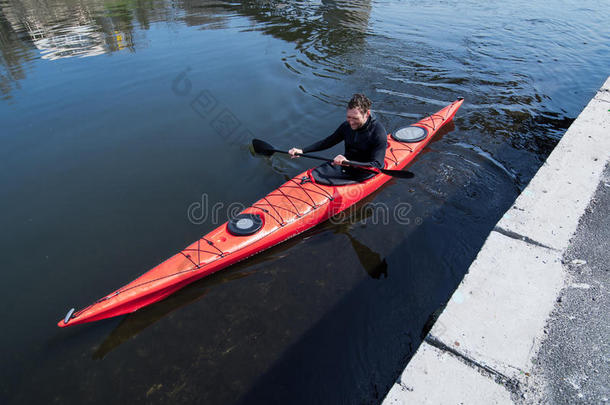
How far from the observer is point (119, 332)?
11.1ft

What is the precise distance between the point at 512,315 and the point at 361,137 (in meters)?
2.53

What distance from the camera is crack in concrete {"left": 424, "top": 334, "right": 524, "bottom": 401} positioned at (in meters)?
2.07

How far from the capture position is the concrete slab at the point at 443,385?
208 centimetres

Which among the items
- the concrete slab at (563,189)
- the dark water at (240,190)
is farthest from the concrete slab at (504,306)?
the dark water at (240,190)

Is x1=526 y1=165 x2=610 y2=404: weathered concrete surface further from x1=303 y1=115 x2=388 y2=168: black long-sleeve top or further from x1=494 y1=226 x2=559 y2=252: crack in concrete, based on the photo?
x1=303 y1=115 x2=388 y2=168: black long-sleeve top

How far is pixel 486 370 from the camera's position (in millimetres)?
2189

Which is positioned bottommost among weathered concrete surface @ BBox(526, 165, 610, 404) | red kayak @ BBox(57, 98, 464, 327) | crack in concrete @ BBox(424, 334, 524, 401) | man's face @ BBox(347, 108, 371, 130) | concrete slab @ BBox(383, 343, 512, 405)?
red kayak @ BBox(57, 98, 464, 327)

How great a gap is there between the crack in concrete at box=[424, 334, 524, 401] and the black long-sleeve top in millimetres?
2381

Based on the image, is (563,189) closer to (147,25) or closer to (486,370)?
(486,370)

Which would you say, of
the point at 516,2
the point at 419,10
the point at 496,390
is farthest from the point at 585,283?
the point at 516,2

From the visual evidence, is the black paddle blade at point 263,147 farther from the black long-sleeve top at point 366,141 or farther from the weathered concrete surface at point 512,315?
the weathered concrete surface at point 512,315

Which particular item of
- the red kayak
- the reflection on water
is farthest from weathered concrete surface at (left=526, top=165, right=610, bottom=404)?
the reflection on water

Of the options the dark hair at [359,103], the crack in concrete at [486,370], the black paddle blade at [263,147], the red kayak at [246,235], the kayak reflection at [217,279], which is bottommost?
the kayak reflection at [217,279]

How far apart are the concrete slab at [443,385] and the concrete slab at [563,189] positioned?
1451 mm
